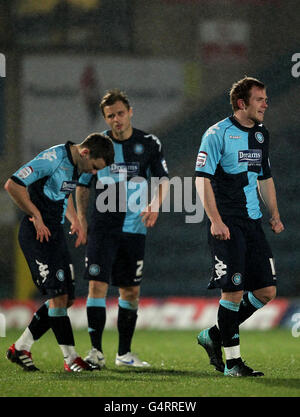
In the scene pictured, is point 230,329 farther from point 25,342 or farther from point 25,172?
point 25,172

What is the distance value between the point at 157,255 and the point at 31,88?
423 cm

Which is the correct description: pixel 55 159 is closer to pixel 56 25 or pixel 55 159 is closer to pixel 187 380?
pixel 187 380

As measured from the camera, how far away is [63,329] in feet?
20.7

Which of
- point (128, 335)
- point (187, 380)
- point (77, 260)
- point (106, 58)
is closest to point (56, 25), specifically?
point (106, 58)

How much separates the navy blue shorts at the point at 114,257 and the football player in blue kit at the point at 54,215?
0.34 metres

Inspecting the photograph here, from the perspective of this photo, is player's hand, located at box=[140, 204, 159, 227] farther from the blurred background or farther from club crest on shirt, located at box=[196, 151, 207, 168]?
the blurred background

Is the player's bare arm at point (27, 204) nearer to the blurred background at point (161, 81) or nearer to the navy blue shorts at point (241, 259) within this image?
the navy blue shorts at point (241, 259)

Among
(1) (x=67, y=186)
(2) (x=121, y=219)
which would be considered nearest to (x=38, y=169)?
(1) (x=67, y=186)

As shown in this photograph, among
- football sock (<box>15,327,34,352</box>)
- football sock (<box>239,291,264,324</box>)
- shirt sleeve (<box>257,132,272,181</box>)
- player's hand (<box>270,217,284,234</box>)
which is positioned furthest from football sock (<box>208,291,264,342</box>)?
football sock (<box>15,327,34,352</box>)

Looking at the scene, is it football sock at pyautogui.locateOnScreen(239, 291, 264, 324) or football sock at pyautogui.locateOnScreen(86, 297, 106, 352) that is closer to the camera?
football sock at pyautogui.locateOnScreen(239, 291, 264, 324)

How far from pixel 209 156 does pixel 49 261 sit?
1430 mm

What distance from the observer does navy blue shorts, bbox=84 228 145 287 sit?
6.70 metres

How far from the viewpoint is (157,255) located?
15.9m

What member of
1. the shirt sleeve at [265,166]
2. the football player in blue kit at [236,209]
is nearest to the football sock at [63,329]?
the football player in blue kit at [236,209]
